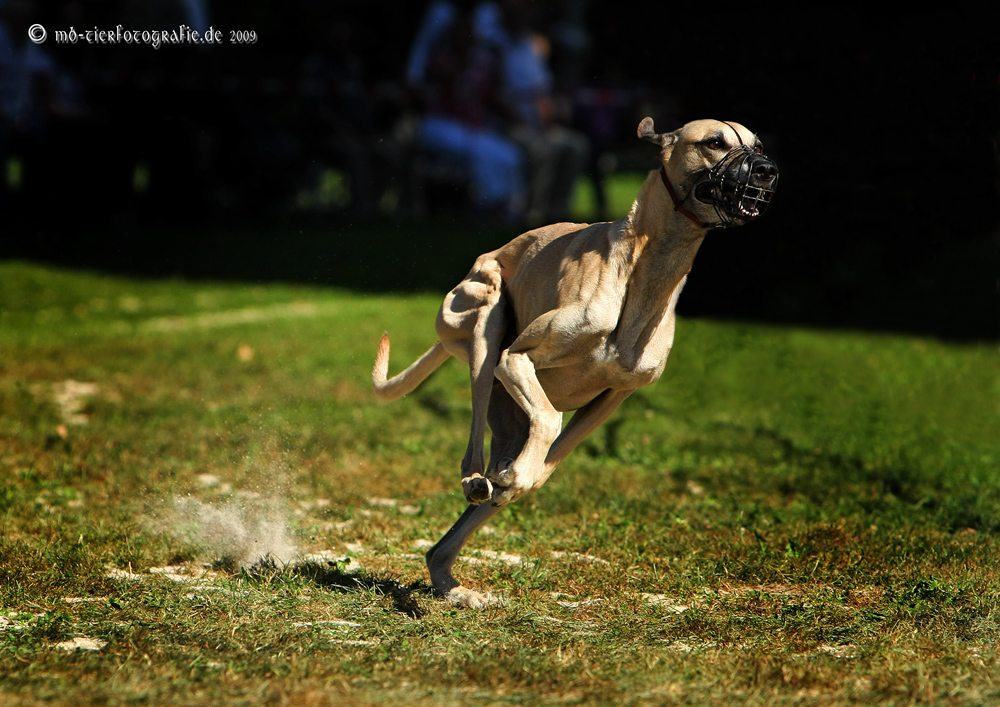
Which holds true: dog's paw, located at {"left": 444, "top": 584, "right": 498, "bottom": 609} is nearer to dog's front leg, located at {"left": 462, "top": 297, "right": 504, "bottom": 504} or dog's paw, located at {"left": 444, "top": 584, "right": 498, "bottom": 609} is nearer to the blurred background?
dog's front leg, located at {"left": 462, "top": 297, "right": 504, "bottom": 504}

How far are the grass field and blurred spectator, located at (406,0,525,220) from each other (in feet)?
15.2

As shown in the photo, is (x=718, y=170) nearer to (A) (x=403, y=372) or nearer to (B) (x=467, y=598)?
(A) (x=403, y=372)

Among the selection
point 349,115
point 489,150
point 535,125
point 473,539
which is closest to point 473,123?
point 489,150

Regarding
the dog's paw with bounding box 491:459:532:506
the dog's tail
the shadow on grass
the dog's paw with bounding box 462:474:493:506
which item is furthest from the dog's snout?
the shadow on grass

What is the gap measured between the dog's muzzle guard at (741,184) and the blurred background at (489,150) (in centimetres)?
212

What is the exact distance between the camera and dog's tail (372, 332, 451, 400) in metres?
4.92

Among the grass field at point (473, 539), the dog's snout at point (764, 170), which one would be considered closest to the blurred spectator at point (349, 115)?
the grass field at point (473, 539)

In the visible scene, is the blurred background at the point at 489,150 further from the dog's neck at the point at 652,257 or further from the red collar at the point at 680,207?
the red collar at the point at 680,207

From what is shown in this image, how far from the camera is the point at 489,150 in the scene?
14.6 metres

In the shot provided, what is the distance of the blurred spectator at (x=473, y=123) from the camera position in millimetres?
14625

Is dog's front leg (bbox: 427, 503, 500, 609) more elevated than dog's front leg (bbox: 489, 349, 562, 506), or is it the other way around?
dog's front leg (bbox: 489, 349, 562, 506)

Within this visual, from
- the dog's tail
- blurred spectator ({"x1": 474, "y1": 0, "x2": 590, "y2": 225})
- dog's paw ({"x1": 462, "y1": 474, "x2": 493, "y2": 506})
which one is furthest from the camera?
blurred spectator ({"x1": 474, "y1": 0, "x2": 590, "y2": 225})

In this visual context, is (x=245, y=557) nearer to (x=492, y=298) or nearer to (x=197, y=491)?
(x=197, y=491)

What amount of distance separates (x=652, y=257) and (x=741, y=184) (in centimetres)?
47
